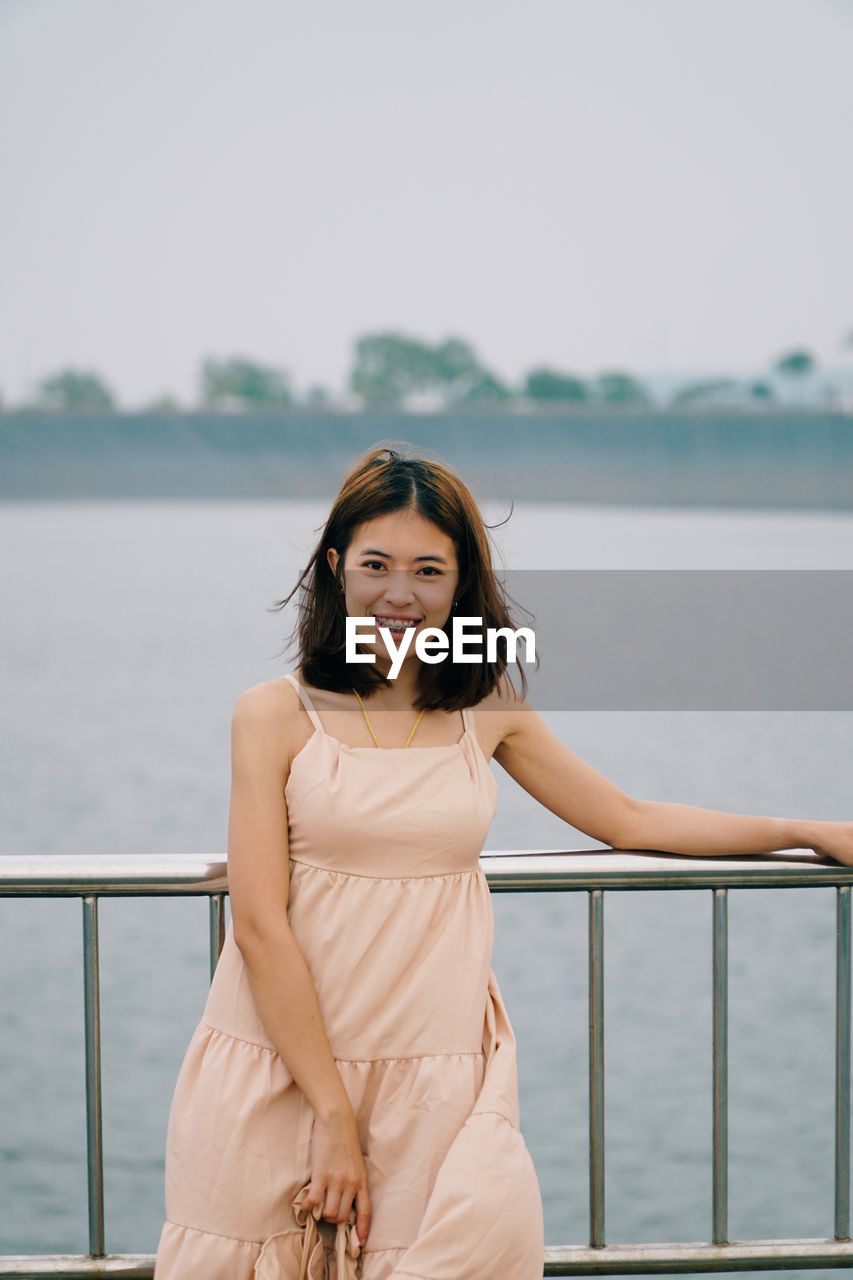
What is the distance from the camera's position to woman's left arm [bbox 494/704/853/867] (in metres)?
1.65

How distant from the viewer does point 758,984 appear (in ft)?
62.4

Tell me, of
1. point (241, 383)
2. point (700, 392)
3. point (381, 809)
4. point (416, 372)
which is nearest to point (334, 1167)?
point (381, 809)

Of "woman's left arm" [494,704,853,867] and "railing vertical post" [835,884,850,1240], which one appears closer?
"woman's left arm" [494,704,853,867]

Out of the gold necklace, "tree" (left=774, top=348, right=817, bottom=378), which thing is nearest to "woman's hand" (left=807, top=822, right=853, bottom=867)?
the gold necklace

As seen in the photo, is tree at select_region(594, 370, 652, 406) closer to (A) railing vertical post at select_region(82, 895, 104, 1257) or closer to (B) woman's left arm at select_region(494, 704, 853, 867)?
(B) woman's left arm at select_region(494, 704, 853, 867)

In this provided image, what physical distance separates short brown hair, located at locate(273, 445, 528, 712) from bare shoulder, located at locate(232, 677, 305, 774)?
0.05 metres

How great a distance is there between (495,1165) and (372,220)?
1658 inches

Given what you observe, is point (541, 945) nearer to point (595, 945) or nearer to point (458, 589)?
point (595, 945)

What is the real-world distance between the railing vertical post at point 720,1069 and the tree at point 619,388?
30.9 m

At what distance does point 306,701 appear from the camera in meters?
1.52

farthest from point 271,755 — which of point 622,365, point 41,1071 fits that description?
point 622,365

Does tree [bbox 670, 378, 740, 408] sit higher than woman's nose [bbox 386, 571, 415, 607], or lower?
higher

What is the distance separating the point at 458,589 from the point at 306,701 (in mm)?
205
